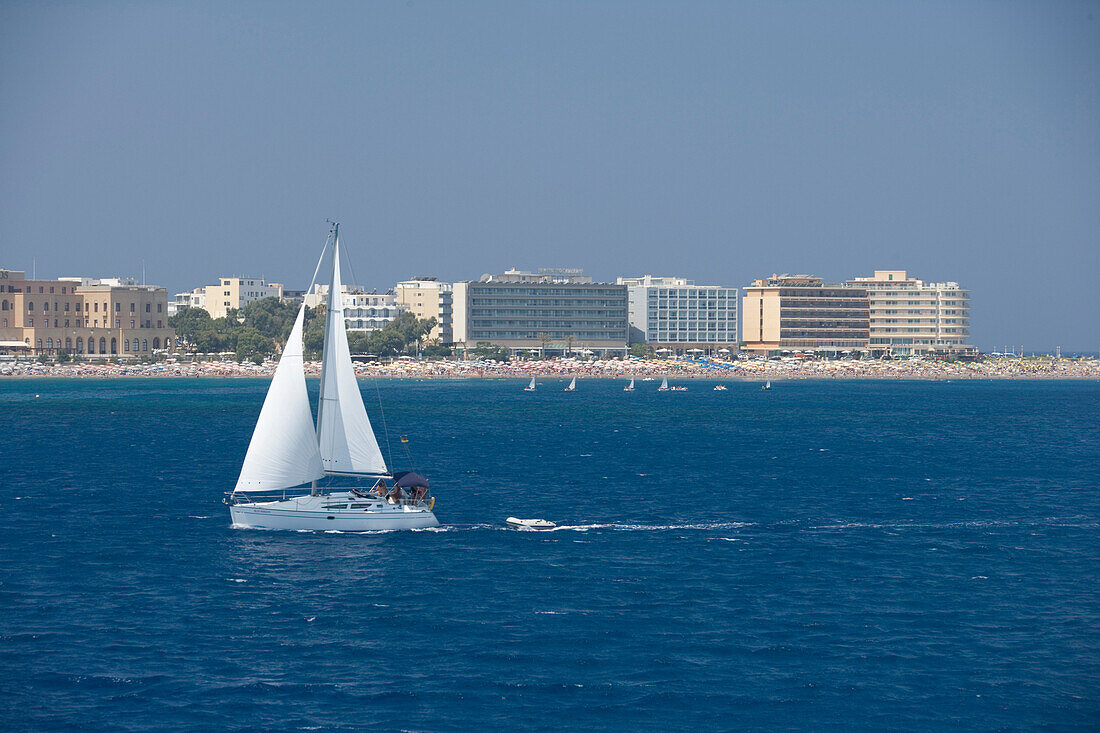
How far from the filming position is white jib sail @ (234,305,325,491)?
168ft

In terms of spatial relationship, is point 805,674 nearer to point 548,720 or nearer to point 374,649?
point 548,720

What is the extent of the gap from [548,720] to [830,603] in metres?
15.4

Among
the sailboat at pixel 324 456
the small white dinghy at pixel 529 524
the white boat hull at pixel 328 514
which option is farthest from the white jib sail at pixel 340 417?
the small white dinghy at pixel 529 524

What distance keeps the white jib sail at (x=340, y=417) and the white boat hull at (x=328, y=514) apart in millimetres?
1628

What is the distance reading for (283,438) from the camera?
5144cm

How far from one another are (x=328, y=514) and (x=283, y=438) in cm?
414

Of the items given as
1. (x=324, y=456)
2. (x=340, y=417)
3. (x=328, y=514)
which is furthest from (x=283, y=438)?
(x=328, y=514)

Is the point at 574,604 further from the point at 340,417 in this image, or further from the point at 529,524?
the point at 340,417

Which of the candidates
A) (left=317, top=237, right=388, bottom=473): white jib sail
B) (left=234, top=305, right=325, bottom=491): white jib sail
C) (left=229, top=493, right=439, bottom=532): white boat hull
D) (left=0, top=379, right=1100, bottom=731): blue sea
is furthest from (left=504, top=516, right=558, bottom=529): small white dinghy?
(left=234, top=305, right=325, bottom=491): white jib sail

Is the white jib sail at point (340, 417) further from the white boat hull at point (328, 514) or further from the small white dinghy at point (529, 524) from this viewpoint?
the small white dinghy at point (529, 524)

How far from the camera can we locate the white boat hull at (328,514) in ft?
172

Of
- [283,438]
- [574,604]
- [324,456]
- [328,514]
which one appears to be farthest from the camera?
[324,456]

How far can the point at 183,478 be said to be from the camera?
245 feet

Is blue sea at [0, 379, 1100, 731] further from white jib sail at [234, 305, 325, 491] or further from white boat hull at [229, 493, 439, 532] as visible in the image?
white jib sail at [234, 305, 325, 491]
